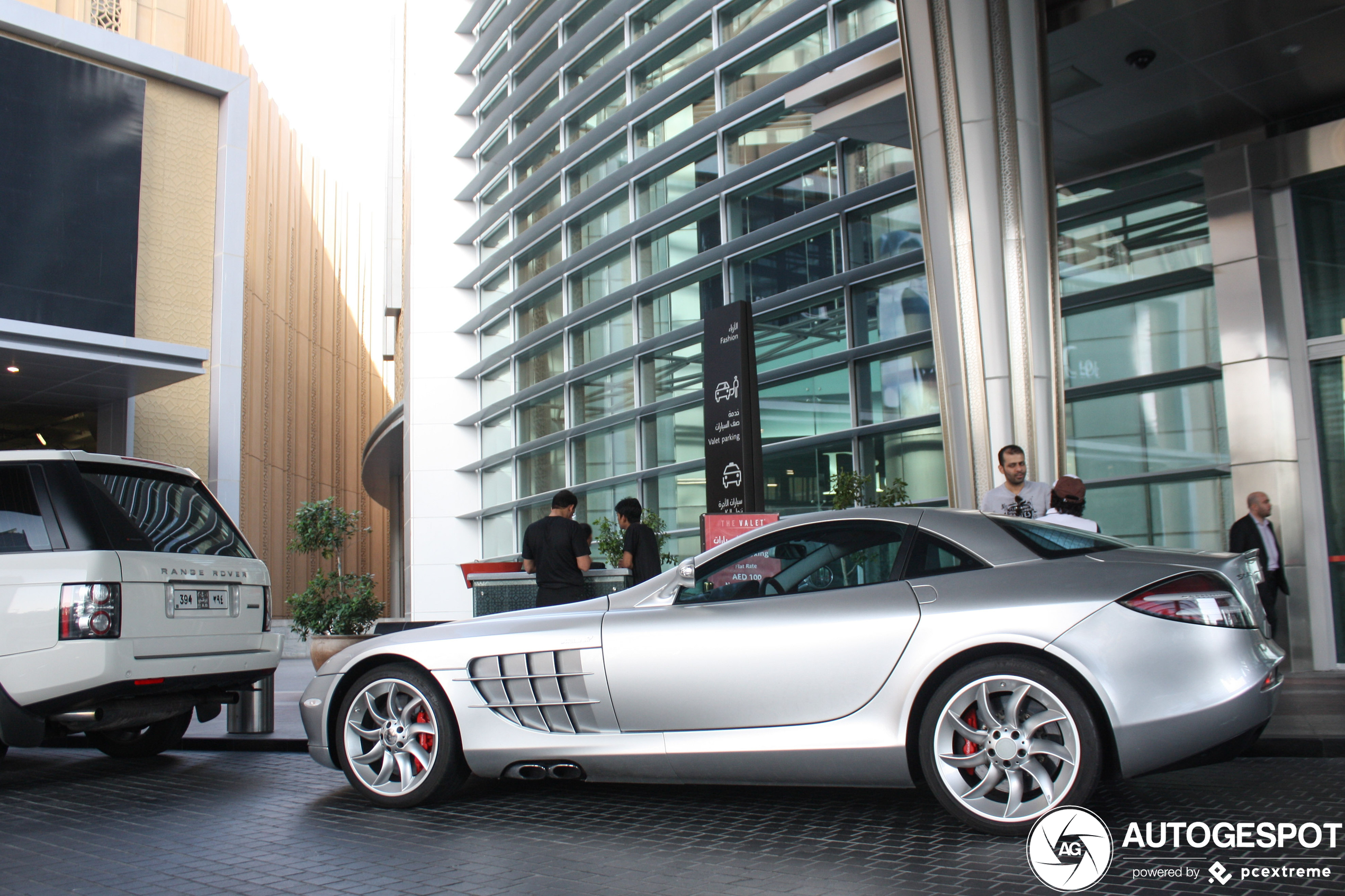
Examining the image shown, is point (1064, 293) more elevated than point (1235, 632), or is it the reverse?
point (1064, 293)

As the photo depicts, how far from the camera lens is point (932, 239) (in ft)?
30.8

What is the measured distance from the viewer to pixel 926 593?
4262 mm

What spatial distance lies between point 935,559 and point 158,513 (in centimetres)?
468

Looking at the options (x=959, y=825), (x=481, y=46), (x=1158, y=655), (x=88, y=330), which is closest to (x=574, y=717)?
(x=959, y=825)

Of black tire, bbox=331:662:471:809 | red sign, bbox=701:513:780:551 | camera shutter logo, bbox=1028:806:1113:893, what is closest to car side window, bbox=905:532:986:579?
camera shutter logo, bbox=1028:806:1113:893

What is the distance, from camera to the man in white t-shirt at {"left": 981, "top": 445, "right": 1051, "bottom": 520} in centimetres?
682

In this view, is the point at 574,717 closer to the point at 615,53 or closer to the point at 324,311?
the point at 615,53

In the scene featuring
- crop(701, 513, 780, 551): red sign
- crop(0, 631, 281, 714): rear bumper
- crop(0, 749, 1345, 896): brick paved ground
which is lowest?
crop(0, 749, 1345, 896): brick paved ground

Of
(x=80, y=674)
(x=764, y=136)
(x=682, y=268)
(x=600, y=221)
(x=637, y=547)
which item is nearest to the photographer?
(x=80, y=674)

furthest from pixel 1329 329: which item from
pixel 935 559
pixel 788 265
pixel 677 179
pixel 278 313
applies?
pixel 278 313

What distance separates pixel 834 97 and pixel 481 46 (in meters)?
18.3

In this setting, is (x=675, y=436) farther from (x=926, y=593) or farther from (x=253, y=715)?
(x=926, y=593)

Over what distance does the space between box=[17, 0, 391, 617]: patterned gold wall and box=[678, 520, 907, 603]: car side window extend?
65.0 ft

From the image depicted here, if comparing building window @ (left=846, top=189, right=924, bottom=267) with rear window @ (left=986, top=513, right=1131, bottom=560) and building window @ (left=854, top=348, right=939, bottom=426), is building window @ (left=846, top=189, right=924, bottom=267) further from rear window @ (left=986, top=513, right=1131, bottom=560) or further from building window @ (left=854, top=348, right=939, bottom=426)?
rear window @ (left=986, top=513, right=1131, bottom=560)
